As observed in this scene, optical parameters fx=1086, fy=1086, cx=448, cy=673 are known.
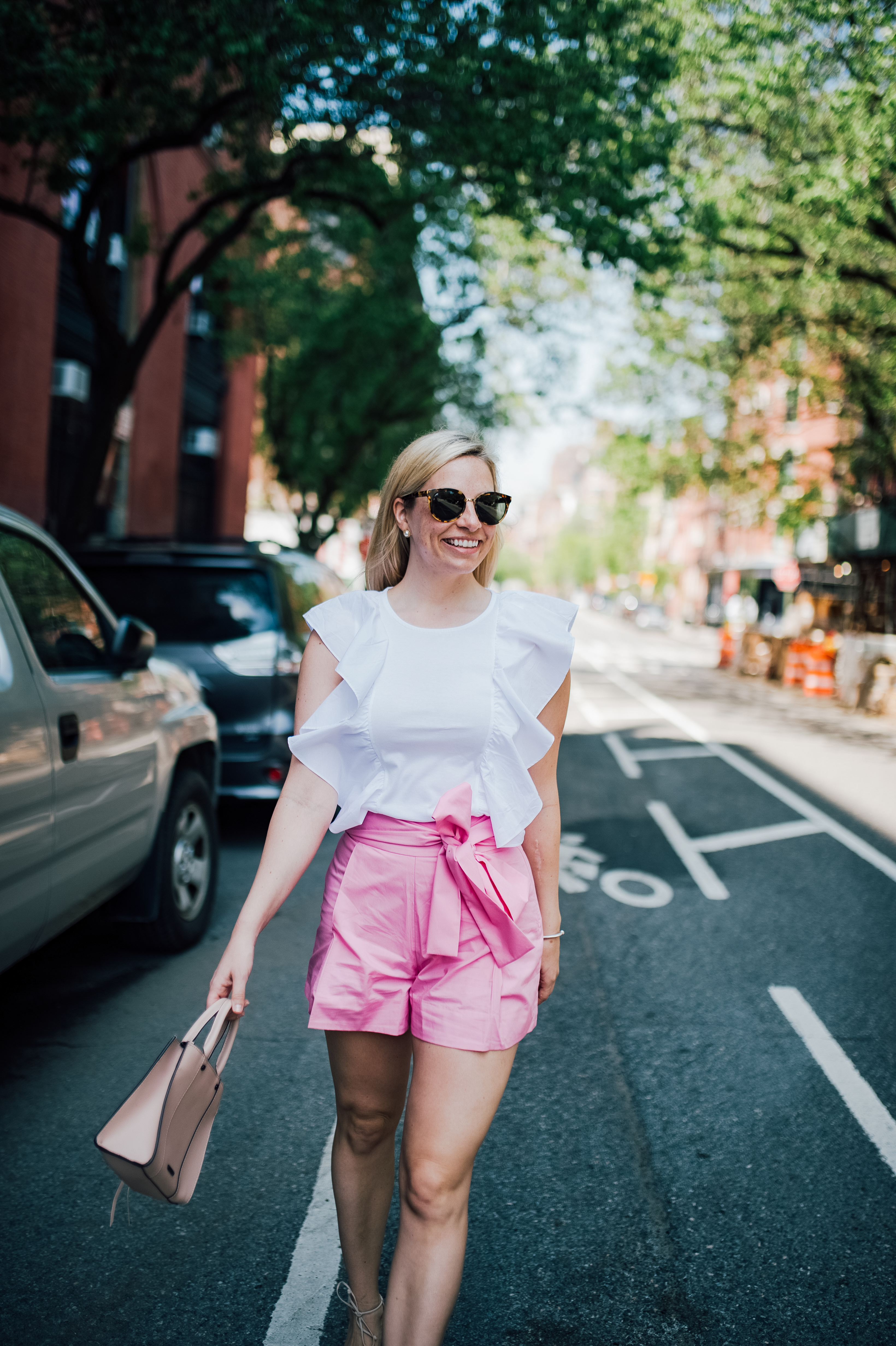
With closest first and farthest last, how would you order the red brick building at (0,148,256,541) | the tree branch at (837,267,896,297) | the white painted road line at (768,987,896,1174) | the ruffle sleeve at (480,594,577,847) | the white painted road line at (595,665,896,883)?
the ruffle sleeve at (480,594,577,847) → the white painted road line at (768,987,896,1174) → the white painted road line at (595,665,896,883) → the red brick building at (0,148,256,541) → the tree branch at (837,267,896,297)

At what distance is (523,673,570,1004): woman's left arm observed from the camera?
7.55ft

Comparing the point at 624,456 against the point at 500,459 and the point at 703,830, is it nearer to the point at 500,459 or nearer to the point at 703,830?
the point at 703,830

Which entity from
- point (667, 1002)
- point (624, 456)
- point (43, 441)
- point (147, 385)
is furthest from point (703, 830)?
point (624, 456)

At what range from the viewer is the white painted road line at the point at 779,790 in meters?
7.68

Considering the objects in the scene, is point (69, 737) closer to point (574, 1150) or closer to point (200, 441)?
point (574, 1150)

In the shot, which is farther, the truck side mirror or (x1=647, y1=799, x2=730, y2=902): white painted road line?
(x1=647, y1=799, x2=730, y2=902): white painted road line

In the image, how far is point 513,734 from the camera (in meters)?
2.22

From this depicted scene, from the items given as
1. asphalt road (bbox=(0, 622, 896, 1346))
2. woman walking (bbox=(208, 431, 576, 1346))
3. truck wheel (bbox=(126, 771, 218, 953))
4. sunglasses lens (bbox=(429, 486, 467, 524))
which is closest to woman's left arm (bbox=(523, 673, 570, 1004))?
woman walking (bbox=(208, 431, 576, 1346))

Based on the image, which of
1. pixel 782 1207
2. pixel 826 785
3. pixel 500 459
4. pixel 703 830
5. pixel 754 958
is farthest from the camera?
pixel 826 785

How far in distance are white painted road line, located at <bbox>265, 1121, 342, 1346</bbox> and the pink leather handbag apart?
0.66 m

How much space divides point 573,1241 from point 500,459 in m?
2.05

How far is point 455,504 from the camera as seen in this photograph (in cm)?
224

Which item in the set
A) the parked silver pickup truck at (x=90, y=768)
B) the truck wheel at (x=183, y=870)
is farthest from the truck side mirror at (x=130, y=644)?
the truck wheel at (x=183, y=870)

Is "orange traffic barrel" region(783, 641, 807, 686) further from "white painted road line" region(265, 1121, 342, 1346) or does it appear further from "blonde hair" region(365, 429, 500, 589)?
"blonde hair" region(365, 429, 500, 589)
